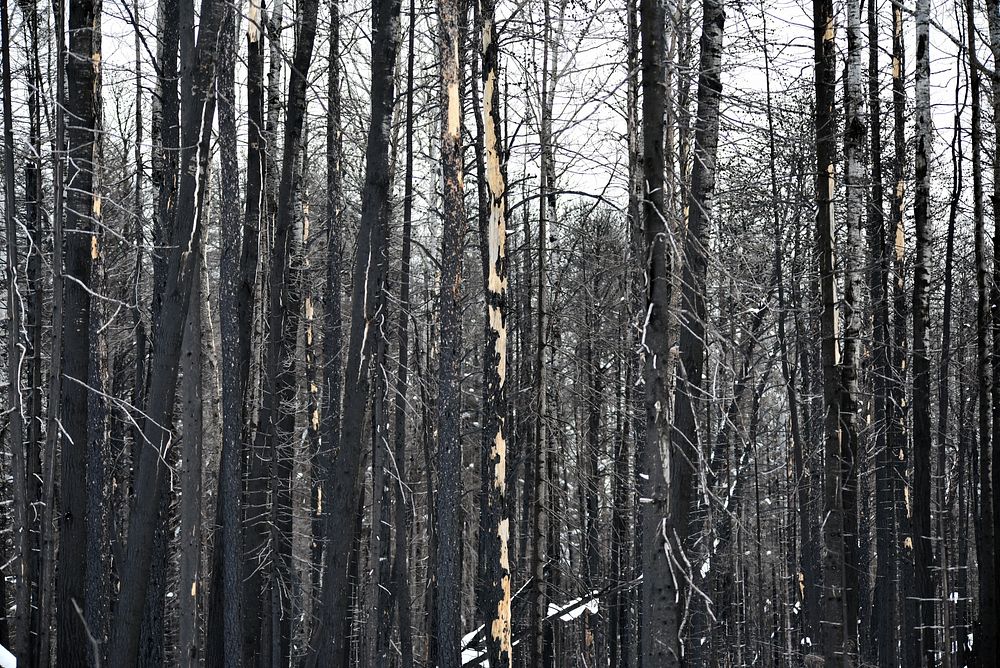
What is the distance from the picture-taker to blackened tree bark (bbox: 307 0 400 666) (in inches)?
403

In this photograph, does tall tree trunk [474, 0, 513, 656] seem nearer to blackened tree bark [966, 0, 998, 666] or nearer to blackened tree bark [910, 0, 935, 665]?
blackened tree bark [910, 0, 935, 665]

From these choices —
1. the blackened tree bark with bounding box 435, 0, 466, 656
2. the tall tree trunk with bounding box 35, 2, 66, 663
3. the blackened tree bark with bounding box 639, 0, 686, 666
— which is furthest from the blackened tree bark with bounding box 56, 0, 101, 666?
the blackened tree bark with bounding box 639, 0, 686, 666

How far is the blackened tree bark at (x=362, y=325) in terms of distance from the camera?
33.6 feet

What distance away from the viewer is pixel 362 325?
407 inches

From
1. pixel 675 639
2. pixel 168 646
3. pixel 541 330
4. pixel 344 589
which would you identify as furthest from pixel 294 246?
pixel 168 646

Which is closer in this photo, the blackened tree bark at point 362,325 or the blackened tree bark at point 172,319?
the blackened tree bark at point 172,319

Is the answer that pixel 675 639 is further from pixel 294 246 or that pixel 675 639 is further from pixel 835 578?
pixel 294 246

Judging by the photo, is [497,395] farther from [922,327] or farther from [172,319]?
[922,327]

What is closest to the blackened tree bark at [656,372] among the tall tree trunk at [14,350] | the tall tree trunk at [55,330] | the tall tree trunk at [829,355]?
the tall tree trunk at [829,355]

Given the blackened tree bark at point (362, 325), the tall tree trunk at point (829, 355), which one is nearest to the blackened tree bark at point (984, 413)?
the tall tree trunk at point (829, 355)

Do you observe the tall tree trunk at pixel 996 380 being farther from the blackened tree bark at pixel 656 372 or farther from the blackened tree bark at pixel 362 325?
the blackened tree bark at pixel 362 325

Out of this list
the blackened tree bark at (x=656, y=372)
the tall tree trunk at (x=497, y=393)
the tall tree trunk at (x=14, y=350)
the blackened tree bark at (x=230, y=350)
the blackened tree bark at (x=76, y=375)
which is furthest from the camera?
the tall tree trunk at (x=14, y=350)

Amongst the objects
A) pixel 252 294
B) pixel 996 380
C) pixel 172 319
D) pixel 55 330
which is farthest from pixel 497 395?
pixel 996 380

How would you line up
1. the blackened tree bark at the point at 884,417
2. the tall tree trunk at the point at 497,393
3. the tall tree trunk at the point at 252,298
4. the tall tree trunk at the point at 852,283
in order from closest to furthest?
the tall tree trunk at the point at 852,283
the tall tree trunk at the point at 497,393
the tall tree trunk at the point at 252,298
the blackened tree bark at the point at 884,417
